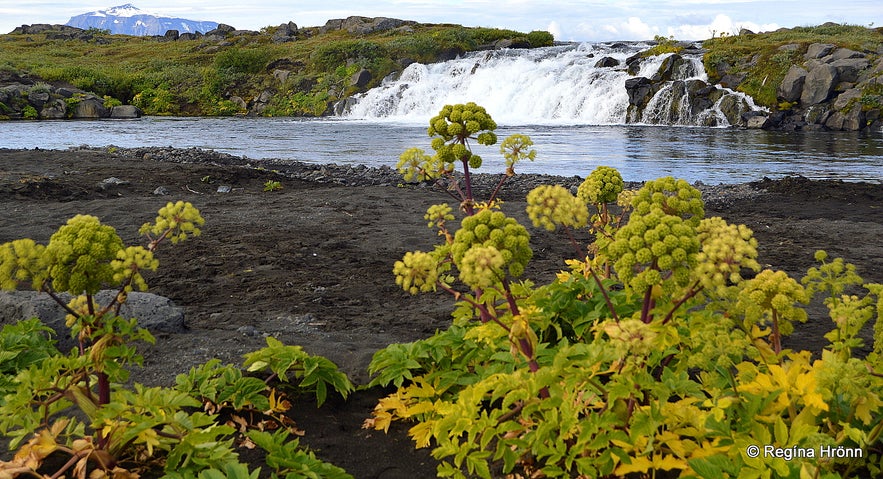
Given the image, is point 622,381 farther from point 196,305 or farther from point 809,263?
point 809,263

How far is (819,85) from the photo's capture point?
31859mm

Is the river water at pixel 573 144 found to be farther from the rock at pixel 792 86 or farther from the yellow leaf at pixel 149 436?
the yellow leaf at pixel 149 436

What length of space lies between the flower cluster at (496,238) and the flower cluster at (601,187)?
4.68 ft

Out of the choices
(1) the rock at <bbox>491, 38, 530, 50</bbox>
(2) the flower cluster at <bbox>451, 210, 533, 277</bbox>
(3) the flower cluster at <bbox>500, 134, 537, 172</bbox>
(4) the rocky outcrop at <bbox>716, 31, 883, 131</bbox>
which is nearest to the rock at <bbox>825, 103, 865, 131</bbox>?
(4) the rocky outcrop at <bbox>716, 31, 883, 131</bbox>

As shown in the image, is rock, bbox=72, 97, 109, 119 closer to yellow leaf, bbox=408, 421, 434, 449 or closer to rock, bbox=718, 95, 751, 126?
rock, bbox=718, 95, 751, 126

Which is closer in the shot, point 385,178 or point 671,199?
point 671,199

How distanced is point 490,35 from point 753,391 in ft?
215

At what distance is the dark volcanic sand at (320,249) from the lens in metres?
Answer: 4.21

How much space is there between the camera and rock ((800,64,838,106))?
31.5 m

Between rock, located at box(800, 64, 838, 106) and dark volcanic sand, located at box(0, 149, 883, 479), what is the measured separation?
20.4 meters

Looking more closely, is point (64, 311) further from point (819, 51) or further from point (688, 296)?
point (819, 51)

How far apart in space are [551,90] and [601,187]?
3553 cm

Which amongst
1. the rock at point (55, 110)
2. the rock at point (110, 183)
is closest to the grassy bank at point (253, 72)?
the rock at point (55, 110)

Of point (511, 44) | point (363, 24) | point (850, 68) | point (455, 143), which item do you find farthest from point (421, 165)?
point (363, 24)
